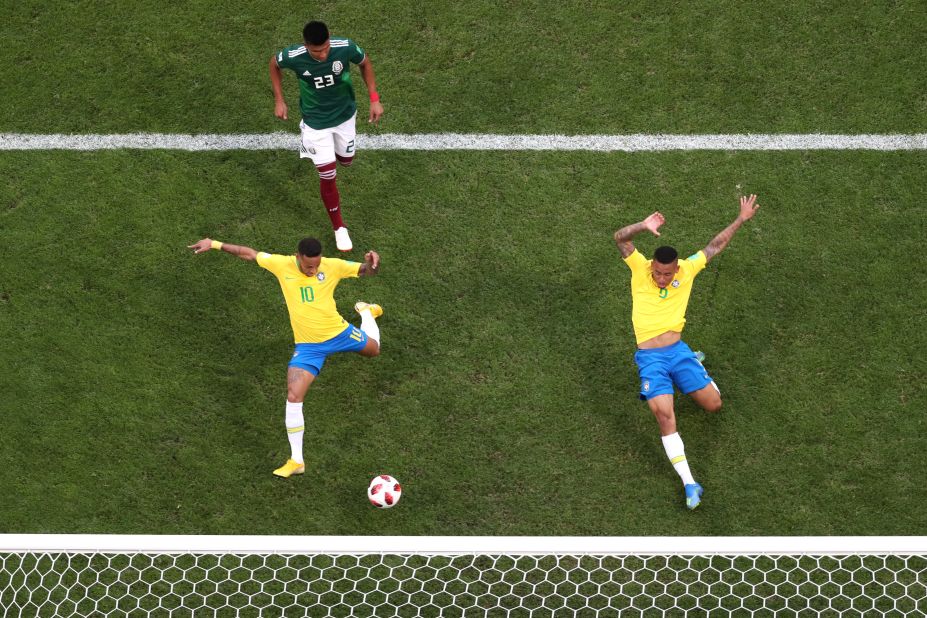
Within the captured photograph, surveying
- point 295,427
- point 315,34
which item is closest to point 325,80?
point 315,34

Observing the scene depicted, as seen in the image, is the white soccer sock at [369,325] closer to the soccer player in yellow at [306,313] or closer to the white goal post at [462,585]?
the soccer player in yellow at [306,313]

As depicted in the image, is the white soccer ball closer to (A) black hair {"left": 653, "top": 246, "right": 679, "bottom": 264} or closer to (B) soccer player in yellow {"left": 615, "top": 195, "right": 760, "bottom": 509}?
(B) soccer player in yellow {"left": 615, "top": 195, "right": 760, "bottom": 509}

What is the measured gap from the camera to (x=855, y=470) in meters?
8.03

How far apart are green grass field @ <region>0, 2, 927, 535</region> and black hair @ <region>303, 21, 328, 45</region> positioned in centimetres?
180

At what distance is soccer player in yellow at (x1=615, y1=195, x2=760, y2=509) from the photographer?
7.75 meters

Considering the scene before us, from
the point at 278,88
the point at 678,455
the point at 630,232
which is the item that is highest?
the point at 278,88

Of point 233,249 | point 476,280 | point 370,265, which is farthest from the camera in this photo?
point 476,280

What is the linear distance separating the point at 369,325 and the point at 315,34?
2481 mm

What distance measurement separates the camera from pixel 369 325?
330 inches

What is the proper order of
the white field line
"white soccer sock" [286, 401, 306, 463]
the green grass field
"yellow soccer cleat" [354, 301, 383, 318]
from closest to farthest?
"white soccer sock" [286, 401, 306, 463], the green grass field, "yellow soccer cleat" [354, 301, 383, 318], the white field line

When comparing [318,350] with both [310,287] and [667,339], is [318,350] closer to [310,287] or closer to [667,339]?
[310,287]

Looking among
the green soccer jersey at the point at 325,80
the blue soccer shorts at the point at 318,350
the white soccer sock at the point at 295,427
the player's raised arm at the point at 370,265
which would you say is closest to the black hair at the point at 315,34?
the green soccer jersey at the point at 325,80

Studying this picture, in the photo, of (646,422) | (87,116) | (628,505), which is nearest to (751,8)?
(646,422)

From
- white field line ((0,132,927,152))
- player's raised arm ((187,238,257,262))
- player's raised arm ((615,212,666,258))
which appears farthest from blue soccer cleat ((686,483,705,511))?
player's raised arm ((187,238,257,262))
